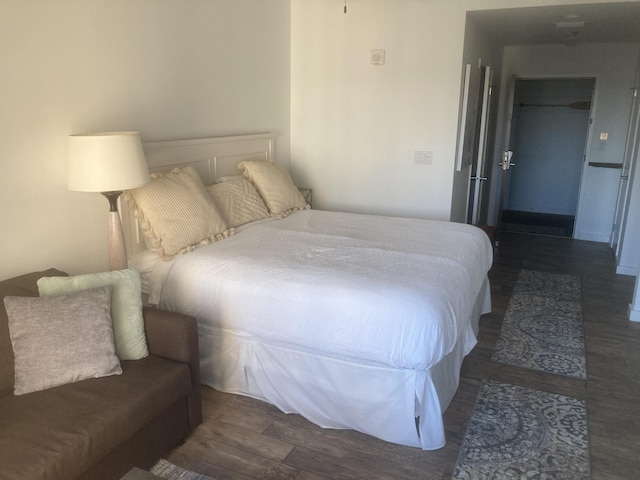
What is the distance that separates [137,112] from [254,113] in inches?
54.8

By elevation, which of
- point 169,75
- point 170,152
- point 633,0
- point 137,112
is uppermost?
point 633,0

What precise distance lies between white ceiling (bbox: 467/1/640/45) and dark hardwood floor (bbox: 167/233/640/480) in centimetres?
260

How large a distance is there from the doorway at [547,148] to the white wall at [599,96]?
1.27 metres

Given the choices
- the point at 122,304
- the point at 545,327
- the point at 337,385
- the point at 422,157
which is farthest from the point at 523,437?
the point at 422,157

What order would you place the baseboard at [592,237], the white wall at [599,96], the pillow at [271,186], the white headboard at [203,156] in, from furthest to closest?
the baseboard at [592,237], the white wall at [599,96], the pillow at [271,186], the white headboard at [203,156]

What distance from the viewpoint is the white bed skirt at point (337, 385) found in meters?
2.31

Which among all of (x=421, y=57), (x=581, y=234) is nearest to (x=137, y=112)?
(x=421, y=57)

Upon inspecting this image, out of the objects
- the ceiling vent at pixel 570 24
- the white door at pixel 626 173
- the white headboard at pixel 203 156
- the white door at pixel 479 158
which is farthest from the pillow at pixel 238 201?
the white door at pixel 626 173

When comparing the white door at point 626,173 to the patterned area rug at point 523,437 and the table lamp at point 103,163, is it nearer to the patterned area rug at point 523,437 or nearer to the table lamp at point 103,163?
the patterned area rug at point 523,437

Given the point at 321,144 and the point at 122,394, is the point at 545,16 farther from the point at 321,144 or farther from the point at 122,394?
the point at 122,394

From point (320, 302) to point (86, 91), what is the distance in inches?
67.3

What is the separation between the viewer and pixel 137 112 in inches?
119

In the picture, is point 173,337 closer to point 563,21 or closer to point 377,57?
point 377,57

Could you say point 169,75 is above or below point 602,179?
above
